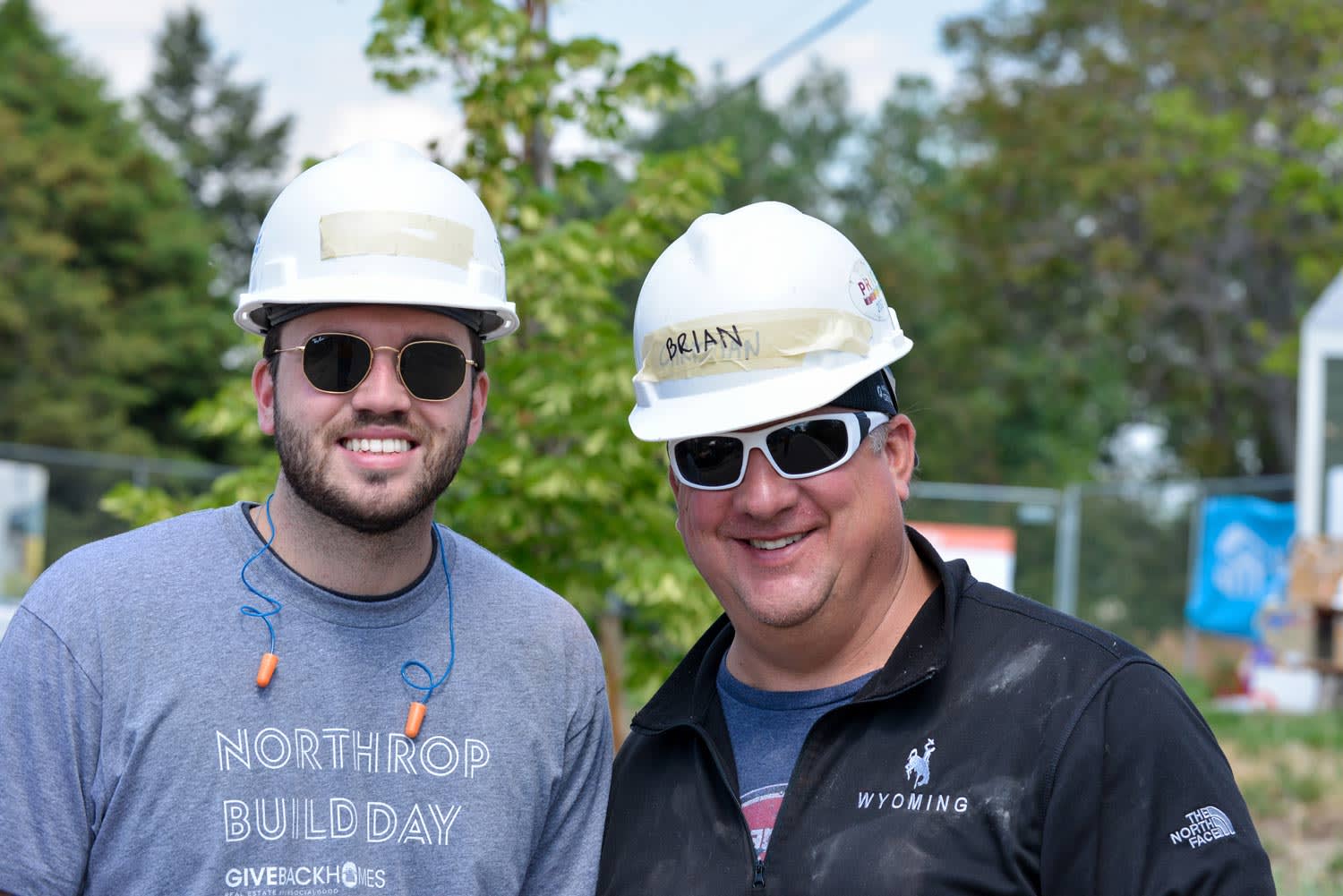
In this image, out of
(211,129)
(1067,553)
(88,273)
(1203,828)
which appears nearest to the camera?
(1203,828)

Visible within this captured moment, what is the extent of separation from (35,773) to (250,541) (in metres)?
0.54

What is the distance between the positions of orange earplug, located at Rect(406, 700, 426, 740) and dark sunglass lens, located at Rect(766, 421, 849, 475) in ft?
2.63

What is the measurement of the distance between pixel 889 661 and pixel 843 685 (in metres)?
0.15

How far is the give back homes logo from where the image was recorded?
248 centimetres

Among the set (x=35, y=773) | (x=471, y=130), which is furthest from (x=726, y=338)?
(x=471, y=130)

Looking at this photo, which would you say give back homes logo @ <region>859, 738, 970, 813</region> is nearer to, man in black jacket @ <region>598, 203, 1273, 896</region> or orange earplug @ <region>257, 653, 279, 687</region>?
man in black jacket @ <region>598, 203, 1273, 896</region>

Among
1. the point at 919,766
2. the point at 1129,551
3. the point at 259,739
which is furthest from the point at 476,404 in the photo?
the point at 1129,551

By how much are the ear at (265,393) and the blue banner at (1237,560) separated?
15.5 m

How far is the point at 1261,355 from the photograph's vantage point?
25.1m

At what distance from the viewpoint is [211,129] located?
48.0 metres

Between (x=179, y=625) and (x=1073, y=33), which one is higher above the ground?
(x=1073, y=33)

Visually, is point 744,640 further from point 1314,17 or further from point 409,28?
point 1314,17

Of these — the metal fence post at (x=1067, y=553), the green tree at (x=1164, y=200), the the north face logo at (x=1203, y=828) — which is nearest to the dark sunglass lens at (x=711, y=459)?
the the north face logo at (x=1203, y=828)

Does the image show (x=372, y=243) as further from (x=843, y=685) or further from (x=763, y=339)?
(x=843, y=685)
